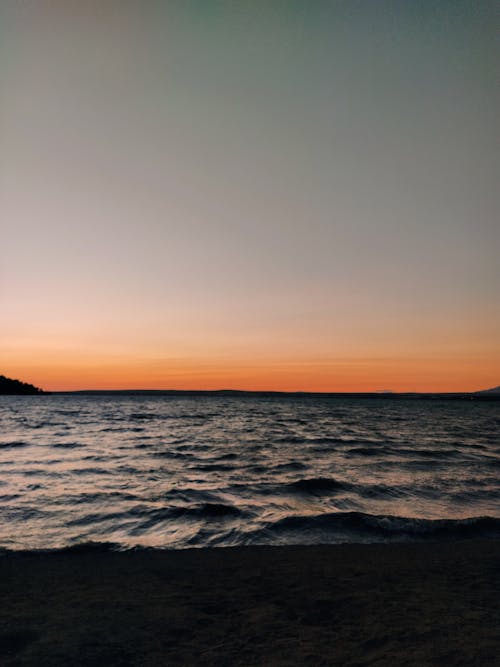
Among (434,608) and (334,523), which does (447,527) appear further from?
(434,608)

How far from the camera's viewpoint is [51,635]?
5.15 m

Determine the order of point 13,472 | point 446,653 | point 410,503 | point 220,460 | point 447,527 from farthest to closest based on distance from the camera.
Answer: point 220,460, point 13,472, point 410,503, point 447,527, point 446,653

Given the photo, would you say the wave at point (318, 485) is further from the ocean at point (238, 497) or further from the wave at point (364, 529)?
the wave at point (364, 529)

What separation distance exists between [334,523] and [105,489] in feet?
25.1

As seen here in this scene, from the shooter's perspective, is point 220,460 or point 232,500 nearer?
point 232,500

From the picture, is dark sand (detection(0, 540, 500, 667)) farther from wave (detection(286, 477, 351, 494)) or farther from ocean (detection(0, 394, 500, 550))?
wave (detection(286, 477, 351, 494))

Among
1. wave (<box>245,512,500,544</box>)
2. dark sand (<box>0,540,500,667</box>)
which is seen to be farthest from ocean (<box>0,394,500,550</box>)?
dark sand (<box>0,540,500,667</box>)

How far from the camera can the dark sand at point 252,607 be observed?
476 cm

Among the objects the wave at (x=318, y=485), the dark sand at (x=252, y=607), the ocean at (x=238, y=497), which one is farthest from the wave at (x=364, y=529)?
the wave at (x=318, y=485)

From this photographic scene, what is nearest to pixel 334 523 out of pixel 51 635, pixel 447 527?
pixel 447 527

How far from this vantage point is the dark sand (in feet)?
15.6

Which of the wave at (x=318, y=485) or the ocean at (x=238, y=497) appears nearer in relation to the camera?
the ocean at (x=238, y=497)

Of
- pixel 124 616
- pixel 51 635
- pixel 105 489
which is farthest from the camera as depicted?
pixel 105 489

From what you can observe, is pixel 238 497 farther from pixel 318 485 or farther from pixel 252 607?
pixel 252 607
